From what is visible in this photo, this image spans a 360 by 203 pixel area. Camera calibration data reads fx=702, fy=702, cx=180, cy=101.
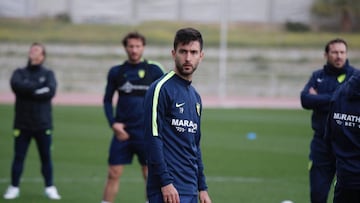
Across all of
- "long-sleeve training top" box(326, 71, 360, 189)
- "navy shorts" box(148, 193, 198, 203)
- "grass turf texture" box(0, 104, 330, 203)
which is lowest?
"grass turf texture" box(0, 104, 330, 203)

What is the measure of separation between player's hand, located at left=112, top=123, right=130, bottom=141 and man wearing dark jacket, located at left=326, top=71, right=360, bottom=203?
3457 mm

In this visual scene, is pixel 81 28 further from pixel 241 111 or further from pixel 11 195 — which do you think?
pixel 11 195

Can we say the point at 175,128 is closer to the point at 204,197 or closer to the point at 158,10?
the point at 204,197

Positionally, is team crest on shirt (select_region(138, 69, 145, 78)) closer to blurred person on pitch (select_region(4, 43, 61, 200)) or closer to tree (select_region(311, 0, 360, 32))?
blurred person on pitch (select_region(4, 43, 61, 200))

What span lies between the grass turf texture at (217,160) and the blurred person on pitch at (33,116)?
342mm

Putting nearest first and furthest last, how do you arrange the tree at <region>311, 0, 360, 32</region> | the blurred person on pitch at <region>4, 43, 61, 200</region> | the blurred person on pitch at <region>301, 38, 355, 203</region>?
the blurred person on pitch at <region>301, 38, 355, 203</region> → the blurred person on pitch at <region>4, 43, 61, 200</region> → the tree at <region>311, 0, 360, 32</region>

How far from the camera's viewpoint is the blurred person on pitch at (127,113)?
9203 millimetres

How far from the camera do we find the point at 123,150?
9.24 metres

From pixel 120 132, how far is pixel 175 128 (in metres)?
3.47

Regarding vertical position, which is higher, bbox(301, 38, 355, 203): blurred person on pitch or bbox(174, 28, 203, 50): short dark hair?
bbox(174, 28, 203, 50): short dark hair

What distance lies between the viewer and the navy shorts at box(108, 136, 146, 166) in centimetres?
923

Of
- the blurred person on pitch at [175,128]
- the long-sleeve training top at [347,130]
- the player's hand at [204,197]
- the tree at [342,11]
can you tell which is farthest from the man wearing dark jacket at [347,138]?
the tree at [342,11]

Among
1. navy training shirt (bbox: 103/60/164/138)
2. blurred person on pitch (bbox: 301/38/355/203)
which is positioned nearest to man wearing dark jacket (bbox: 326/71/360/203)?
blurred person on pitch (bbox: 301/38/355/203)

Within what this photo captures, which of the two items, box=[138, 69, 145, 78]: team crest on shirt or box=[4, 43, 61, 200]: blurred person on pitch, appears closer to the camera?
box=[138, 69, 145, 78]: team crest on shirt
